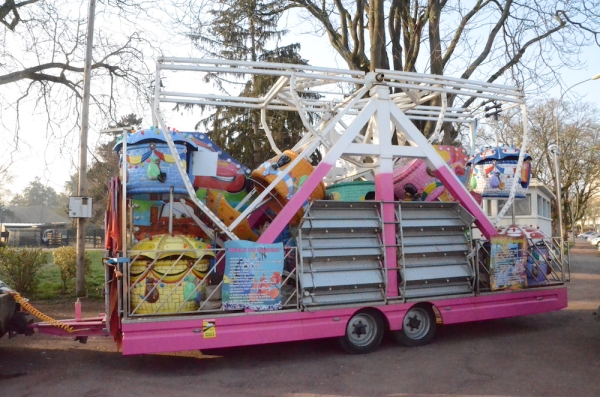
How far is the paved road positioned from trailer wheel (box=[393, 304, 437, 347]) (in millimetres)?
134

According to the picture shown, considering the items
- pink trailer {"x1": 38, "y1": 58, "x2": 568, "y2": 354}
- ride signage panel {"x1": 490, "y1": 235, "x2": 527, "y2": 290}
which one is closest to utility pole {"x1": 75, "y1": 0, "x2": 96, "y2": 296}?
Result: pink trailer {"x1": 38, "y1": 58, "x2": 568, "y2": 354}

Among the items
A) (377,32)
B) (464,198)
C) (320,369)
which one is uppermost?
(377,32)

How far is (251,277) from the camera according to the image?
7016 millimetres

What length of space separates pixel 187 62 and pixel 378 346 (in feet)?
15.5

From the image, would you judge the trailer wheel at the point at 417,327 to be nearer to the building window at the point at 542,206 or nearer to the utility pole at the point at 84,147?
the utility pole at the point at 84,147

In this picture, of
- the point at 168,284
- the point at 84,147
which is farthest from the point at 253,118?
the point at 168,284

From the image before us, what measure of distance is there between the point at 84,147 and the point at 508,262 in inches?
383

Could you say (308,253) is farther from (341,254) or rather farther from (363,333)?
(363,333)

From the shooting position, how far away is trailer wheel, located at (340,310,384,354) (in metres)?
7.68

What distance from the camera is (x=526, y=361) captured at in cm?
742

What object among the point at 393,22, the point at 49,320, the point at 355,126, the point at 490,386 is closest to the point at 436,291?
the point at 490,386

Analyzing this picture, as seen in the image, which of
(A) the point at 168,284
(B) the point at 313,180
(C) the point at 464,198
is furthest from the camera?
(C) the point at 464,198

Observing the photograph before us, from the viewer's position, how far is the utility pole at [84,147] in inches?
513

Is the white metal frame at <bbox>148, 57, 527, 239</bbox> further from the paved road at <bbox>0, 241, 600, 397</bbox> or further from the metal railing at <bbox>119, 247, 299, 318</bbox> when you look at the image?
the paved road at <bbox>0, 241, 600, 397</bbox>
